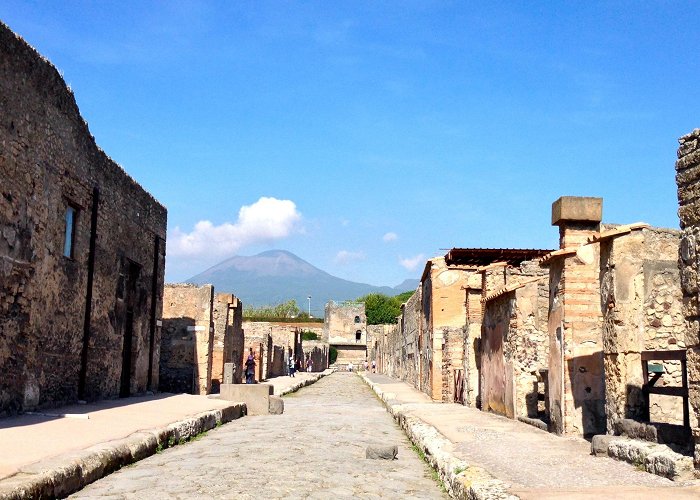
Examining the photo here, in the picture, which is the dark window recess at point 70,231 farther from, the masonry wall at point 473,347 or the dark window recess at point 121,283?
the masonry wall at point 473,347

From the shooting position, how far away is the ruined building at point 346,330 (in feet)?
253

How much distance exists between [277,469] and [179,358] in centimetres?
1385

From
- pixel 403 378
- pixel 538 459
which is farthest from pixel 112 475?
pixel 403 378

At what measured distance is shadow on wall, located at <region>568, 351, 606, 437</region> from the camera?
898 centimetres

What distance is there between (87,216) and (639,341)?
992 cm

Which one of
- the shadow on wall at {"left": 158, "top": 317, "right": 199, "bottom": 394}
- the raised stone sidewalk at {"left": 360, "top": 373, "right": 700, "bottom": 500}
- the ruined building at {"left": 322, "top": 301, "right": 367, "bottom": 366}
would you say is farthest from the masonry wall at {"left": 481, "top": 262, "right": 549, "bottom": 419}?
the ruined building at {"left": 322, "top": 301, "right": 367, "bottom": 366}

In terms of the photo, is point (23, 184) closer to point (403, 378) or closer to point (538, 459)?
point (538, 459)

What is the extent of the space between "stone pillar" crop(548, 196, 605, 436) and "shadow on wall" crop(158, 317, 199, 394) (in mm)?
12935

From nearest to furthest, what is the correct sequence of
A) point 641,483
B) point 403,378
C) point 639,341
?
point 641,483 < point 639,341 < point 403,378

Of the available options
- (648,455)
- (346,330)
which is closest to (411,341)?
(648,455)

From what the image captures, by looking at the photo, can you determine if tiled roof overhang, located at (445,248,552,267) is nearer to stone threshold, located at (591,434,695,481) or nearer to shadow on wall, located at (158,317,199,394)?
shadow on wall, located at (158,317,199,394)

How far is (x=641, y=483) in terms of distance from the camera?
537cm

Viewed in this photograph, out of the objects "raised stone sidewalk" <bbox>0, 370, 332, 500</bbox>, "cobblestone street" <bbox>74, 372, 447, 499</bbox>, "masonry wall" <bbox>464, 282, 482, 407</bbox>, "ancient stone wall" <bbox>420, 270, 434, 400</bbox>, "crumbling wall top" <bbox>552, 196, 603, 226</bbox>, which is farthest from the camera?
"ancient stone wall" <bbox>420, 270, 434, 400</bbox>

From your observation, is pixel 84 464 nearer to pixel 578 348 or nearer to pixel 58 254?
pixel 578 348
